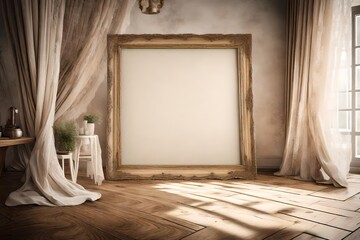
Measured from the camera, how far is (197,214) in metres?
1.91

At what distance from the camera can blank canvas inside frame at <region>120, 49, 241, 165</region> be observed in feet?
10.0

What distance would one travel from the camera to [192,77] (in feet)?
10.2

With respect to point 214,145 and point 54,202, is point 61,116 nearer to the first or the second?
point 54,202

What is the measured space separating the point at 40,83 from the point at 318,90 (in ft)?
8.05

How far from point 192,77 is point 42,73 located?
4.77 ft

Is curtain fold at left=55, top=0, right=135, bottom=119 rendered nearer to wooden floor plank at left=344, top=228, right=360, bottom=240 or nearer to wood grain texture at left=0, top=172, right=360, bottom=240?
wood grain texture at left=0, top=172, right=360, bottom=240

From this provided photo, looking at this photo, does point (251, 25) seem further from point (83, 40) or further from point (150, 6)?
point (83, 40)

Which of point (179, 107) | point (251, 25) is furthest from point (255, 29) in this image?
point (179, 107)

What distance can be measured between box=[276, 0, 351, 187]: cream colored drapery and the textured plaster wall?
1.23 ft

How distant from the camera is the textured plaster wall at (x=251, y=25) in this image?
11.6ft

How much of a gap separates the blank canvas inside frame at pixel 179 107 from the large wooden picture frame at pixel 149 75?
5 centimetres

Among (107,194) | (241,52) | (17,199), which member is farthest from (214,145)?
(17,199)

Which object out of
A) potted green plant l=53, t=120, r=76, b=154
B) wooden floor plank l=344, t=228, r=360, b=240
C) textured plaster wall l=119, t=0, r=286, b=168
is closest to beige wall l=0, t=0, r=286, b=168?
textured plaster wall l=119, t=0, r=286, b=168

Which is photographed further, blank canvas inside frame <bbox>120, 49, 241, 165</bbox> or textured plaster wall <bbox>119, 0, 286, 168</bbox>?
textured plaster wall <bbox>119, 0, 286, 168</bbox>
